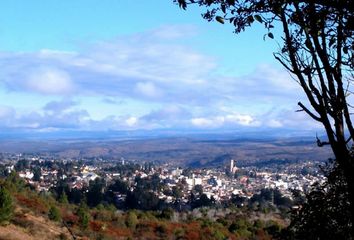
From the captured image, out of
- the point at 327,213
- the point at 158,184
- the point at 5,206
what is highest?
the point at 327,213

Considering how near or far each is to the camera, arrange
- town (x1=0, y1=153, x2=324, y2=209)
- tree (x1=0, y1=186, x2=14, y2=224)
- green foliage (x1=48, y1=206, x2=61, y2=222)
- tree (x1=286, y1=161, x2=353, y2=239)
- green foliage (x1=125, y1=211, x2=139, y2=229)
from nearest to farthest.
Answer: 1. tree (x1=286, y1=161, x2=353, y2=239)
2. tree (x1=0, y1=186, x2=14, y2=224)
3. green foliage (x1=48, y1=206, x2=61, y2=222)
4. green foliage (x1=125, y1=211, x2=139, y2=229)
5. town (x1=0, y1=153, x2=324, y2=209)

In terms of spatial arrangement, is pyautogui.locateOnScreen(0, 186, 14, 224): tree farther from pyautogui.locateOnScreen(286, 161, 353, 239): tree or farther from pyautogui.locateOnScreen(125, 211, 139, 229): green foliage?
pyautogui.locateOnScreen(286, 161, 353, 239): tree

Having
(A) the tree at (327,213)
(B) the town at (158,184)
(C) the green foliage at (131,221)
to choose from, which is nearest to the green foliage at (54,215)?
(C) the green foliage at (131,221)

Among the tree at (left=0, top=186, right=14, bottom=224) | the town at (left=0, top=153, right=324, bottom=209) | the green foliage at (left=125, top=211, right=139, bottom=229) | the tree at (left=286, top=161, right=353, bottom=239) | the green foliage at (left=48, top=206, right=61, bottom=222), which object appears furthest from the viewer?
the town at (left=0, top=153, right=324, bottom=209)

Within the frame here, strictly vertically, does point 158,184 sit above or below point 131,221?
below

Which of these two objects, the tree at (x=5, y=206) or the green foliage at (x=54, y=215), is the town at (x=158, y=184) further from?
the tree at (x=5, y=206)

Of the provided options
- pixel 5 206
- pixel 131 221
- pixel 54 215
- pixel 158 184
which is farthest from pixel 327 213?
pixel 158 184

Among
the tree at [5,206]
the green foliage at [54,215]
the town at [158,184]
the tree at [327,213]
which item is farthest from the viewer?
the town at [158,184]

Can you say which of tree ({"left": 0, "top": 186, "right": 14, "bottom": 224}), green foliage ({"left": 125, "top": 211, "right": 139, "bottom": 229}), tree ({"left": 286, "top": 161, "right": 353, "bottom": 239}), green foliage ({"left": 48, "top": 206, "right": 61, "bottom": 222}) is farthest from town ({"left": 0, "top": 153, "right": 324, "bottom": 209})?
tree ({"left": 286, "top": 161, "right": 353, "bottom": 239})

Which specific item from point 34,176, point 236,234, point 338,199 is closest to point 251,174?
point 34,176

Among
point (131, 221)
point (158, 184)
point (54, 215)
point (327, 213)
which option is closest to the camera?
point (327, 213)

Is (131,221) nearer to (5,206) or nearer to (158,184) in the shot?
(5,206)
